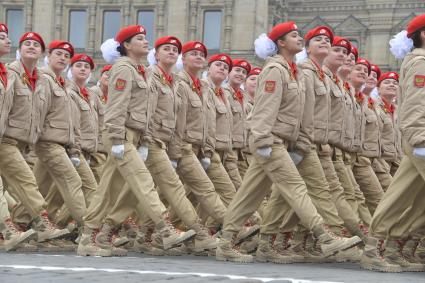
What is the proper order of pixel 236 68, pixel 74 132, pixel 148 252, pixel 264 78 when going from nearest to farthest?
pixel 264 78 → pixel 148 252 → pixel 74 132 → pixel 236 68

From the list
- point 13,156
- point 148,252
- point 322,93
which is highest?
point 322,93

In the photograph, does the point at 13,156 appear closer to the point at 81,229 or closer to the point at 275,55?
the point at 81,229

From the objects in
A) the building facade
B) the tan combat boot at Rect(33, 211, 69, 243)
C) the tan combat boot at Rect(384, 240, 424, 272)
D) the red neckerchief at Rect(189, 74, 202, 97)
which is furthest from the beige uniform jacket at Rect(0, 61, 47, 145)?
the building facade

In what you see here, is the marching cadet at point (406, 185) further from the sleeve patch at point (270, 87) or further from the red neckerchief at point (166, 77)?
the red neckerchief at point (166, 77)

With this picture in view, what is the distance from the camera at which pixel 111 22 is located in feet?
157

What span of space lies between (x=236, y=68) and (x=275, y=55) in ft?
13.9

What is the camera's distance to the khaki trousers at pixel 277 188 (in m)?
9.38

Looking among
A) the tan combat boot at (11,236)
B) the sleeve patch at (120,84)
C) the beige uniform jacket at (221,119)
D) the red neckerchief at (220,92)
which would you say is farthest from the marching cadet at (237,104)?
the tan combat boot at (11,236)

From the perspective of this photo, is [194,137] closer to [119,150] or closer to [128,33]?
[128,33]

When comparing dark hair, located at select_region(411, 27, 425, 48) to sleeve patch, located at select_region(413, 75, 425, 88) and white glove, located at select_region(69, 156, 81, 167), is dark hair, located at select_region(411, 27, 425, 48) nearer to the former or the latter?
sleeve patch, located at select_region(413, 75, 425, 88)

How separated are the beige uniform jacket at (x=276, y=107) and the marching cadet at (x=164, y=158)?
1119 millimetres

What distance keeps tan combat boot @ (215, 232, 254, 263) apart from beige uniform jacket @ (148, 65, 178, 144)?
1349 millimetres

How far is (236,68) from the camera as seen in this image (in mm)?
14461

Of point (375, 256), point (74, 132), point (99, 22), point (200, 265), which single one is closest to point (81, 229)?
point (74, 132)
